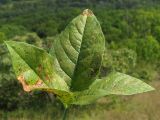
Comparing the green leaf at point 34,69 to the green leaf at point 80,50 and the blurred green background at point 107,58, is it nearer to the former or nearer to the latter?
the green leaf at point 80,50

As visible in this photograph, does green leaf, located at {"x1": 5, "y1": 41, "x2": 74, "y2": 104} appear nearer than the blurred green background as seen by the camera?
Yes

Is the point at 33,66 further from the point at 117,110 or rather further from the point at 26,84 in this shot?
the point at 117,110

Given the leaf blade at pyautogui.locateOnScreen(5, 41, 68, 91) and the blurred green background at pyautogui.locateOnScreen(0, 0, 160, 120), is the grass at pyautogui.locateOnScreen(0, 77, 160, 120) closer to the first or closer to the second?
the blurred green background at pyautogui.locateOnScreen(0, 0, 160, 120)

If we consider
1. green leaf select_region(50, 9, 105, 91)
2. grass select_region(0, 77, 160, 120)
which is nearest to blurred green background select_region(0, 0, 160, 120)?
grass select_region(0, 77, 160, 120)

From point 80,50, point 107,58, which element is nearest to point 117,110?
point 107,58

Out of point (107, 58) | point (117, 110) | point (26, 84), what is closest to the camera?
point (26, 84)

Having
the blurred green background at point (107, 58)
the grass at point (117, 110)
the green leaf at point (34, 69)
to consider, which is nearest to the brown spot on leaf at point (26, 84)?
the green leaf at point (34, 69)
